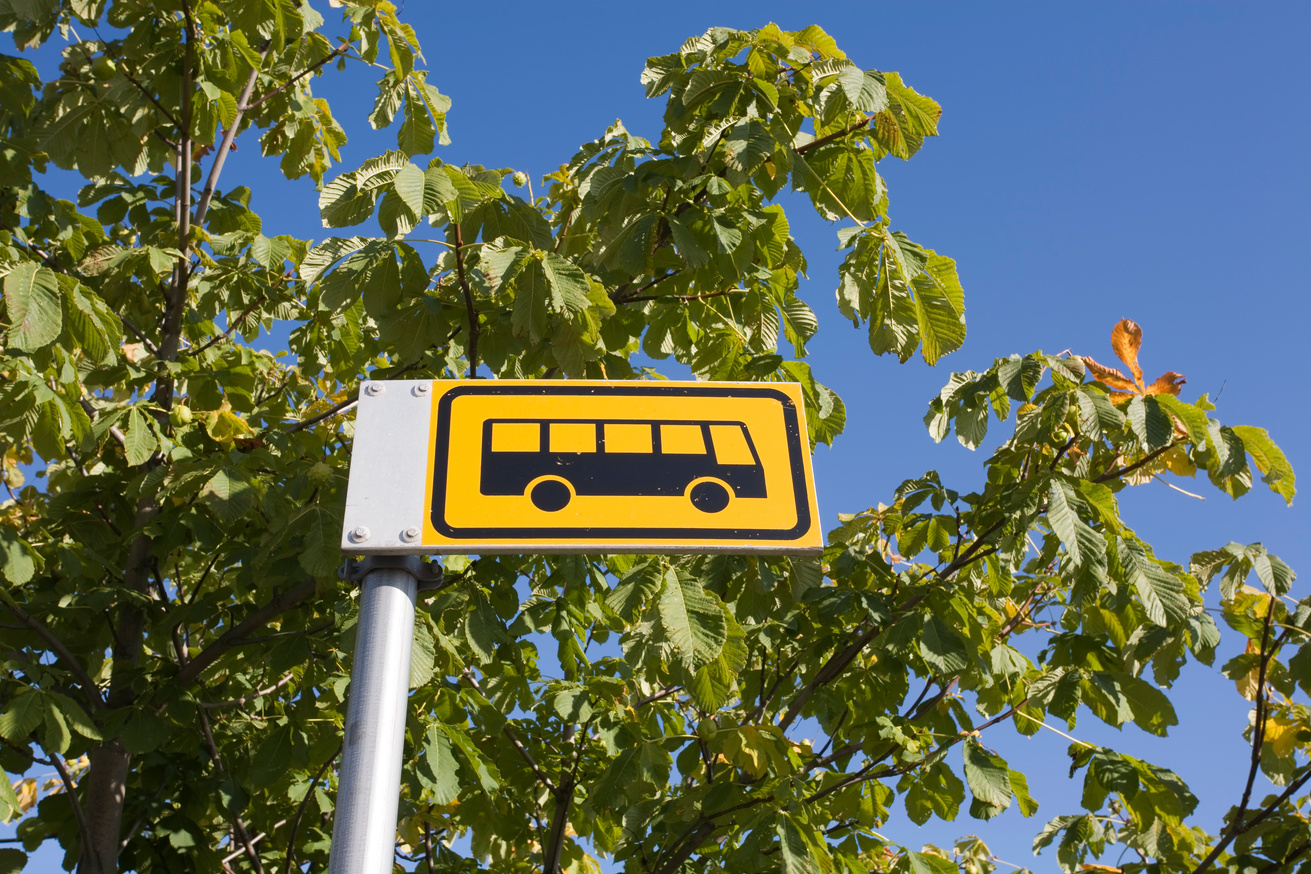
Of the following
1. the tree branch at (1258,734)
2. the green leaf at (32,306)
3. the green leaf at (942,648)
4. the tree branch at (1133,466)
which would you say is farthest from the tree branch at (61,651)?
the tree branch at (1258,734)

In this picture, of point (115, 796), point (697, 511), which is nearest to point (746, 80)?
point (697, 511)

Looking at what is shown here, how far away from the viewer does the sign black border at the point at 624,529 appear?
1.19m

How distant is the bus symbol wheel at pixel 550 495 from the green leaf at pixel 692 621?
2.83 feet

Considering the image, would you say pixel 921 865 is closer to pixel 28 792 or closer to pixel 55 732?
pixel 55 732

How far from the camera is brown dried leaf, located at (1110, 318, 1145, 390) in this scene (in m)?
2.58

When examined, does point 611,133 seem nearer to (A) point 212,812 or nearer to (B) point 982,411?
(B) point 982,411

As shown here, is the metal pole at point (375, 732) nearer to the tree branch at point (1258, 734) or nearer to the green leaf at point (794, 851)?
the green leaf at point (794, 851)

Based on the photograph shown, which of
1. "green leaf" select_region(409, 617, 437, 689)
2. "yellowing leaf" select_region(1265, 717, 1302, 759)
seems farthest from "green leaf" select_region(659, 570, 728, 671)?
"yellowing leaf" select_region(1265, 717, 1302, 759)

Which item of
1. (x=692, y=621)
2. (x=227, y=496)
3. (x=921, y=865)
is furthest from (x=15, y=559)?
(x=921, y=865)

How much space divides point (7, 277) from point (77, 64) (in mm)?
1817

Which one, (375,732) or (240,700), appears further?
(240,700)

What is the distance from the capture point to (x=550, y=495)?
1.22 m

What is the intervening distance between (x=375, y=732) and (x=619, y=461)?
0.46 m

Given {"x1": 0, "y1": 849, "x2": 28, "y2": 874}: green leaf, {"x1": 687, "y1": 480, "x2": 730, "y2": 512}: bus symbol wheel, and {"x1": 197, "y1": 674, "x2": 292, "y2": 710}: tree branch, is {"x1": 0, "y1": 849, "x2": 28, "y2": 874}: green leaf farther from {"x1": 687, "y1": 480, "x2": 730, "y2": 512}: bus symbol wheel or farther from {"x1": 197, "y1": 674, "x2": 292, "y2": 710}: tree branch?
{"x1": 687, "y1": 480, "x2": 730, "y2": 512}: bus symbol wheel
